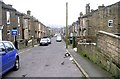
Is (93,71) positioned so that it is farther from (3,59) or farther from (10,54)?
(3,59)

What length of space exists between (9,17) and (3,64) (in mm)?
28715

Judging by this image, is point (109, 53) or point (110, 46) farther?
point (109, 53)

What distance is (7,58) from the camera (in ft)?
37.9

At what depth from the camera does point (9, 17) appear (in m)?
38.8

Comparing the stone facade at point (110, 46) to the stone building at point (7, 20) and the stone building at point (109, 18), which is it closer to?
→ the stone building at point (109, 18)

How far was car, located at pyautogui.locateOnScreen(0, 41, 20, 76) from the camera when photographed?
1078 cm

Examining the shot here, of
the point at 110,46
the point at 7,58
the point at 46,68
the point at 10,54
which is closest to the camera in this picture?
the point at 7,58

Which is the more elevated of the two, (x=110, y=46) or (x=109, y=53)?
(x=110, y=46)

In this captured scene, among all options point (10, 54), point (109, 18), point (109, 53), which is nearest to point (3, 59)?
point (10, 54)

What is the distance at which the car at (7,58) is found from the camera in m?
10.8

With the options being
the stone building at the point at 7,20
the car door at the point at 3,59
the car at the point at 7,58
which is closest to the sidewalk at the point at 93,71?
the car at the point at 7,58

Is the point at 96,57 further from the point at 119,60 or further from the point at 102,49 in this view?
Answer: the point at 119,60

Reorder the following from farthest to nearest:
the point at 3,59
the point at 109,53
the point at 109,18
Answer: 1. the point at 109,18
2. the point at 109,53
3. the point at 3,59

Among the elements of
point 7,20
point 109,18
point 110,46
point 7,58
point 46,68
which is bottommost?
point 46,68
